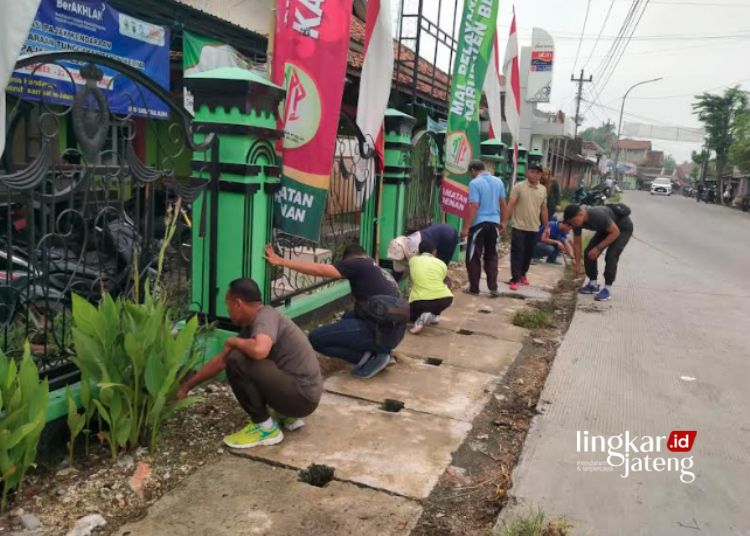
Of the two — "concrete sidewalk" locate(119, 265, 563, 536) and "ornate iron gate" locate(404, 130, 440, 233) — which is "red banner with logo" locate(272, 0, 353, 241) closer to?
"concrete sidewalk" locate(119, 265, 563, 536)

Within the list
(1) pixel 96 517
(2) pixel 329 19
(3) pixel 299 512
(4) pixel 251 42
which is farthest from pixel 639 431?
(4) pixel 251 42

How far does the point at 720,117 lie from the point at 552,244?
163 feet

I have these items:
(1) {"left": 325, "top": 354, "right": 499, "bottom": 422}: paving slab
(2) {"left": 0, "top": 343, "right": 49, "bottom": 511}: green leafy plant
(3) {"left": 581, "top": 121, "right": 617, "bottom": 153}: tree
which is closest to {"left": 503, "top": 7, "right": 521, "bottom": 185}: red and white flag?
(1) {"left": 325, "top": 354, "right": 499, "bottom": 422}: paving slab

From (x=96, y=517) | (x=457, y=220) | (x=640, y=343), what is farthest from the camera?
(x=457, y=220)

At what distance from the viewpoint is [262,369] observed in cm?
338

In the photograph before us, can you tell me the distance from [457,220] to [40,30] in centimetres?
584

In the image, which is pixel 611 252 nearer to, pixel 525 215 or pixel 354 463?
pixel 525 215

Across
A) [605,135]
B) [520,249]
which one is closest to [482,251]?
[520,249]

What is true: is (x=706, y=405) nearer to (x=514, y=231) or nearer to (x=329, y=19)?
(x=329, y=19)

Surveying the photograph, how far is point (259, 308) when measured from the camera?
3.45m

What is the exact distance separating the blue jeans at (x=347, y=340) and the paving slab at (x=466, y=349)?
1.88 ft

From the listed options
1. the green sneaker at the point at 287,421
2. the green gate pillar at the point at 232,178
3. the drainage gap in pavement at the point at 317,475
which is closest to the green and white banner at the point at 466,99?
the green gate pillar at the point at 232,178

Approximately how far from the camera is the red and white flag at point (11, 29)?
8.13 ft

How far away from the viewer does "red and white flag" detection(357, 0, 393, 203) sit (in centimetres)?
549
